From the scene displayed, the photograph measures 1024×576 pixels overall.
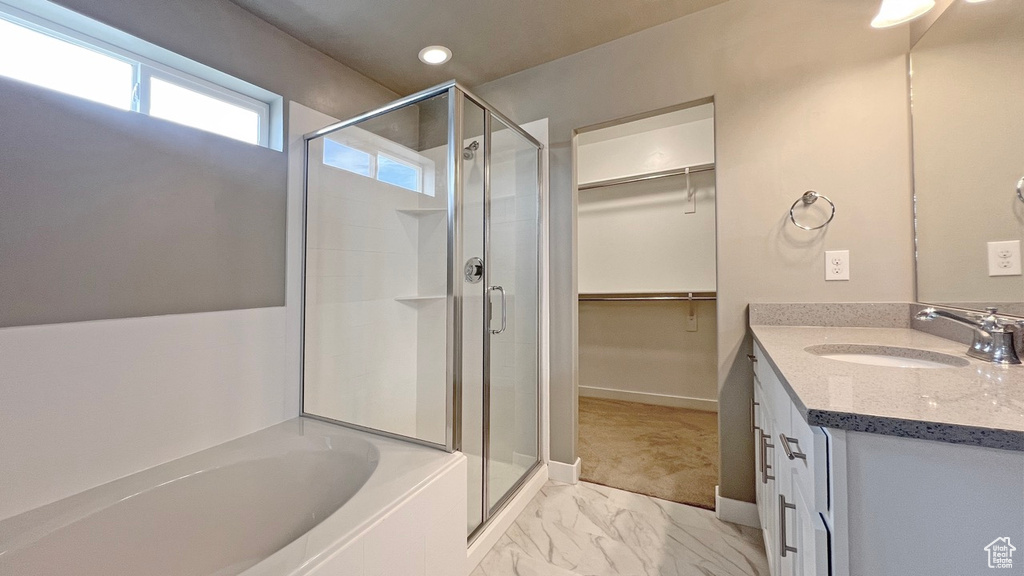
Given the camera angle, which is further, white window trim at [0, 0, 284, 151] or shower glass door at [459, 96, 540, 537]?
shower glass door at [459, 96, 540, 537]

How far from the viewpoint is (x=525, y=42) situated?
2125 mm

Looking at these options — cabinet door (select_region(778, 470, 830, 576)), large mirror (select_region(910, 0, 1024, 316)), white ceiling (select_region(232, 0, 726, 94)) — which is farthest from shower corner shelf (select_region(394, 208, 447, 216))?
large mirror (select_region(910, 0, 1024, 316))

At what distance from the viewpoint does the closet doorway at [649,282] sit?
10.3 feet

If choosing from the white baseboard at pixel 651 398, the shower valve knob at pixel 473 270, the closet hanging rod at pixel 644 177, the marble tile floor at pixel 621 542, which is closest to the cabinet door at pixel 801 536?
the marble tile floor at pixel 621 542

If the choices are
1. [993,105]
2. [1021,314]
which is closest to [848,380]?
[1021,314]

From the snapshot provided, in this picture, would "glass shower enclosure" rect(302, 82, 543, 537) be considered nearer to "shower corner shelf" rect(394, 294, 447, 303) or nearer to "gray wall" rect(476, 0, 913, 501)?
"shower corner shelf" rect(394, 294, 447, 303)

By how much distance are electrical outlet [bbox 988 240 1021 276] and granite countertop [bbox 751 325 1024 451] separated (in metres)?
0.26

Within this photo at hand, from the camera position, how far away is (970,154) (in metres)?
1.23

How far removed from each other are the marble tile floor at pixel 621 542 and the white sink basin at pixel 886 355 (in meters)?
0.92

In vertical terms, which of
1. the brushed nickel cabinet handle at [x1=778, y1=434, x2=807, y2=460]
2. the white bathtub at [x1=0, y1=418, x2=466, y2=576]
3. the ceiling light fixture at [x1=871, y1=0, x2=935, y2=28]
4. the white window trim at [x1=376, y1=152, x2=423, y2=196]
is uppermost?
the ceiling light fixture at [x1=871, y1=0, x2=935, y2=28]

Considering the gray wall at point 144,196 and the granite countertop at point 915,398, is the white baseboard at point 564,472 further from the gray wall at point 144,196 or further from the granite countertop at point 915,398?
the gray wall at point 144,196

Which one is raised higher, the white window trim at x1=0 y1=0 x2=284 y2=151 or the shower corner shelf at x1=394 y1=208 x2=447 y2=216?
the white window trim at x1=0 y1=0 x2=284 y2=151

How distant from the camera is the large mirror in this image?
3.46 feet

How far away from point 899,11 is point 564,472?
8.23 ft
